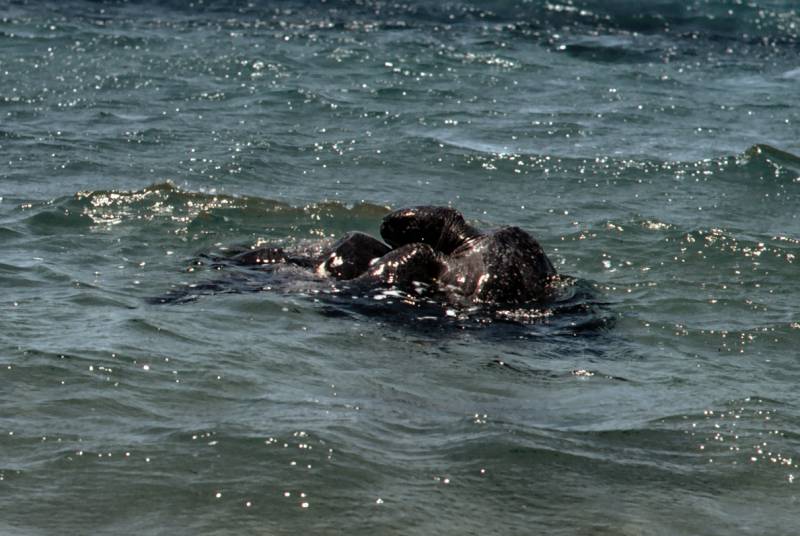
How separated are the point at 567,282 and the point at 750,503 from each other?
9.23ft

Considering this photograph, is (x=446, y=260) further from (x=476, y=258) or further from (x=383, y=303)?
(x=383, y=303)

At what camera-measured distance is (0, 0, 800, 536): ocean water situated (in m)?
5.16

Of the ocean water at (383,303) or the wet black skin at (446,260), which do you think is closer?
the ocean water at (383,303)

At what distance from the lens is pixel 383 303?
7328 millimetres

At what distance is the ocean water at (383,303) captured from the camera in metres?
5.16

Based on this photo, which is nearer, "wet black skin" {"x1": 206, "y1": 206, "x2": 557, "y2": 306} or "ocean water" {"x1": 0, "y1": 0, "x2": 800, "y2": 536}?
"ocean water" {"x1": 0, "y1": 0, "x2": 800, "y2": 536}

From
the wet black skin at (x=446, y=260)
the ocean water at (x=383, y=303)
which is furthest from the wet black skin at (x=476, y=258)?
the ocean water at (x=383, y=303)

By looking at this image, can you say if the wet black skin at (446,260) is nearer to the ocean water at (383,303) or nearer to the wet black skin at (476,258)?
the wet black skin at (476,258)

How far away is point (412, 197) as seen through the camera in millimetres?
10445

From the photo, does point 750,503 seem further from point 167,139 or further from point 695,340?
point 167,139

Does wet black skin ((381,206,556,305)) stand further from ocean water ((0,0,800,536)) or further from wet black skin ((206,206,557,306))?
ocean water ((0,0,800,536))

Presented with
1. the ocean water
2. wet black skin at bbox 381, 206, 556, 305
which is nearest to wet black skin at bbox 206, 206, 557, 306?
wet black skin at bbox 381, 206, 556, 305

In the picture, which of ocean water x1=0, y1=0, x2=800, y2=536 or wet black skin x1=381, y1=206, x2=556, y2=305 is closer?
ocean water x1=0, y1=0, x2=800, y2=536

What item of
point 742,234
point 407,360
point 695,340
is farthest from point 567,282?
point 742,234
